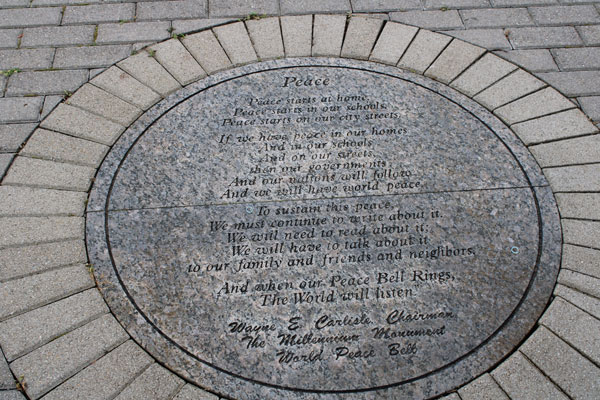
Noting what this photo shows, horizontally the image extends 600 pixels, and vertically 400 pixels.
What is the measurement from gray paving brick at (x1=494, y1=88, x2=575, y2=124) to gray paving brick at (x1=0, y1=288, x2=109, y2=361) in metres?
2.41

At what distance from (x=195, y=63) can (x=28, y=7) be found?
136 centimetres

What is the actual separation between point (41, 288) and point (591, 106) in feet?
10.3

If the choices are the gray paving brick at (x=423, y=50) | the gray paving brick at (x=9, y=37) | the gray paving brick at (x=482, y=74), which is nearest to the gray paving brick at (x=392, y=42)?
the gray paving brick at (x=423, y=50)

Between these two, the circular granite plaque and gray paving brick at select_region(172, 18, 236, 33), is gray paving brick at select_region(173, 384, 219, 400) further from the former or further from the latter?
gray paving brick at select_region(172, 18, 236, 33)

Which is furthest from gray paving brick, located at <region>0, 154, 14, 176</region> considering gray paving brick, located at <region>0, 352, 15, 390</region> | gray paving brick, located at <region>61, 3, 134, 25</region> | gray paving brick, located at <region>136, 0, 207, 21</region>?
gray paving brick, located at <region>136, 0, 207, 21</region>

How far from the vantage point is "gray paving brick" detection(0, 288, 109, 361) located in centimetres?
212

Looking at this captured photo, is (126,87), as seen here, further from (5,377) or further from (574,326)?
(574,326)

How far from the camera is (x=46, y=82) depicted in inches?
122

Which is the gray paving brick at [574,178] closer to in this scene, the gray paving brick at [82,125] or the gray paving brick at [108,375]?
the gray paving brick at [108,375]

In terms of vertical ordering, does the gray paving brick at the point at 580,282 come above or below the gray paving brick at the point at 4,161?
below

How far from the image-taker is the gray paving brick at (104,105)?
292 cm

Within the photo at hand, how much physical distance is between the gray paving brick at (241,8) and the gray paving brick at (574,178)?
2.08 meters

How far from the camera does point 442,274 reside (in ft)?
7.64

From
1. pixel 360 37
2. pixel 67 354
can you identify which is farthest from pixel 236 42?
pixel 67 354
